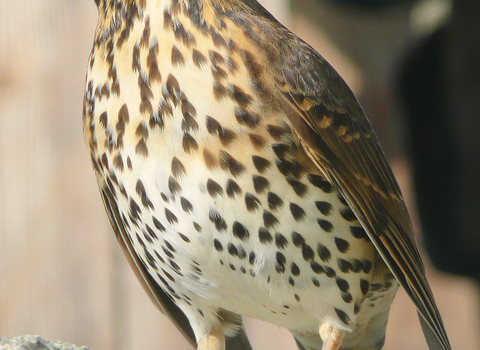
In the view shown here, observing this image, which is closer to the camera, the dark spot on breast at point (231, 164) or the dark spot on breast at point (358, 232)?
the dark spot on breast at point (231, 164)

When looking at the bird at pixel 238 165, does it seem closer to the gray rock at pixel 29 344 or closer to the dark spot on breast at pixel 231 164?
the dark spot on breast at pixel 231 164

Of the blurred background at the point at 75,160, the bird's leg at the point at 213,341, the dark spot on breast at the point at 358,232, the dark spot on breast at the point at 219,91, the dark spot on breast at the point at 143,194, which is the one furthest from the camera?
the blurred background at the point at 75,160

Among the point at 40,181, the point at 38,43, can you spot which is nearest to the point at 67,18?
the point at 38,43

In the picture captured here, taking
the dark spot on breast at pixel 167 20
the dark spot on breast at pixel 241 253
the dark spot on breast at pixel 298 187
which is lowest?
Answer: the dark spot on breast at pixel 241 253

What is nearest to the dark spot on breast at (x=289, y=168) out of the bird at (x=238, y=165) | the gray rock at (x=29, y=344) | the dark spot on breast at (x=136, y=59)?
the bird at (x=238, y=165)

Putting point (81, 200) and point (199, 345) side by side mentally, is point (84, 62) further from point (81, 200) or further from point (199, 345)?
point (199, 345)

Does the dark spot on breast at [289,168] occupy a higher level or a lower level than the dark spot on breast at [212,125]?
lower

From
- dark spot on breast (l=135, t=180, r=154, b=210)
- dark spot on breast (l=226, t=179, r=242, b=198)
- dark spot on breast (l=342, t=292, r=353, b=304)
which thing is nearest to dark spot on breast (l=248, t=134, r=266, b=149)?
dark spot on breast (l=226, t=179, r=242, b=198)
